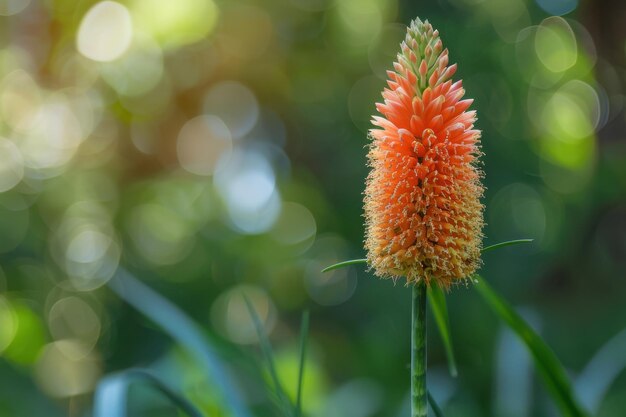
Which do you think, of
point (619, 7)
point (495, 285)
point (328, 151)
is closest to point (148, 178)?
point (328, 151)

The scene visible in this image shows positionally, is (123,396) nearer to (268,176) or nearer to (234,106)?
(268,176)

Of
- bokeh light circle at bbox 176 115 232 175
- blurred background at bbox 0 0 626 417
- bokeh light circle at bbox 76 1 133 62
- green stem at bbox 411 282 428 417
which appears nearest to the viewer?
green stem at bbox 411 282 428 417

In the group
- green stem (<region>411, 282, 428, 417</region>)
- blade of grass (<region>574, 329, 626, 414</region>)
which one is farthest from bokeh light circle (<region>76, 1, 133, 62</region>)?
green stem (<region>411, 282, 428, 417</region>)

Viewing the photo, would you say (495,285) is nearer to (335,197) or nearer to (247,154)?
(335,197)

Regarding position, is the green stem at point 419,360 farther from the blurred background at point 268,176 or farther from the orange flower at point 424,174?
the blurred background at point 268,176

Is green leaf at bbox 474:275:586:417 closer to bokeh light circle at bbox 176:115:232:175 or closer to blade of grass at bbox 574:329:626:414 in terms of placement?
blade of grass at bbox 574:329:626:414

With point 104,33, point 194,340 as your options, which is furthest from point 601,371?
point 104,33
